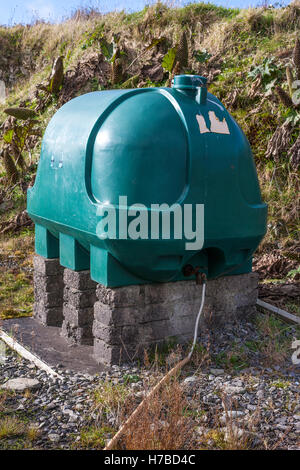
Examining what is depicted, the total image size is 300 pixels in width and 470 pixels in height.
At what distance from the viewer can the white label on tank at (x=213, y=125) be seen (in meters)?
3.90

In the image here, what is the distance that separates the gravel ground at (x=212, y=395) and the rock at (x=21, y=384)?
0.10ft

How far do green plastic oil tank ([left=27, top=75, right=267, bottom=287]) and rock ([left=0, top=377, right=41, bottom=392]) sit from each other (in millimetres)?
872

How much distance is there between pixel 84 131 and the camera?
405cm

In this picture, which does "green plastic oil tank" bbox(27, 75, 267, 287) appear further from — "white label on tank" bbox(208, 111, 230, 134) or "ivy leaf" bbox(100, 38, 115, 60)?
"ivy leaf" bbox(100, 38, 115, 60)

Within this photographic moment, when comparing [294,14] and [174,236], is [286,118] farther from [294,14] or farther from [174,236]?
[174,236]

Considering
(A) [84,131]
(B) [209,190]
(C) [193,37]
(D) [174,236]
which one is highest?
(C) [193,37]

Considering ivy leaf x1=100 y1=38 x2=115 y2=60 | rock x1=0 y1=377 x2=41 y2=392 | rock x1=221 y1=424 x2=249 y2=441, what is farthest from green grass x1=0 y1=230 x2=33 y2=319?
ivy leaf x1=100 y1=38 x2=115 y2=60

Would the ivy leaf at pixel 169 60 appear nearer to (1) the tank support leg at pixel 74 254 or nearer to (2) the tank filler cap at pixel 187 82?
(2) the tank filler cap at pixel 187 82

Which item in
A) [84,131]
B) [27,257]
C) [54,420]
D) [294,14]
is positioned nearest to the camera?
[54,420]

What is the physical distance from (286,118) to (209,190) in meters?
4.17

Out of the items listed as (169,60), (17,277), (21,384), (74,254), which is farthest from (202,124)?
(169,60)

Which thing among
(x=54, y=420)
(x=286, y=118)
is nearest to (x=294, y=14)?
(x=286, y=118)

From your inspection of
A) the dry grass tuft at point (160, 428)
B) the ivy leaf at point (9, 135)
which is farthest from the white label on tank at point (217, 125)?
the ivy leaf at point (9, 135)

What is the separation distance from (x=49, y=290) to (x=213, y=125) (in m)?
2.17
